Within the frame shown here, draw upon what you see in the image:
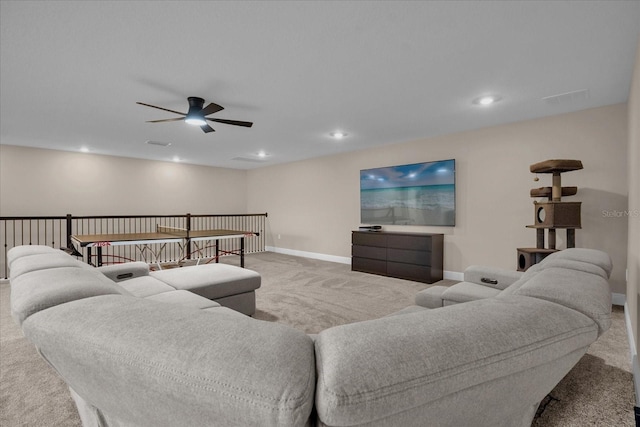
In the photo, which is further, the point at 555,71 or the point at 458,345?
the point at 555,71

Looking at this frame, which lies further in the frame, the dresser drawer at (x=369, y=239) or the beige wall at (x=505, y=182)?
the dresser drawer at (x=369, y=239)

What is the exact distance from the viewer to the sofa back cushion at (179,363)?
0.50 metres

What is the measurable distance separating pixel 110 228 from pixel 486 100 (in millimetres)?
7562

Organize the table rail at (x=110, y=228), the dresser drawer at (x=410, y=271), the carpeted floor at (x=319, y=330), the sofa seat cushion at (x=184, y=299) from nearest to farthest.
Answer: the carpeted floor at (x=319, y=330), the sofa seat cushion at (x=184, y=299), the dresser drawer at (x=410, y=271), the table rail at (x=110, y=228)

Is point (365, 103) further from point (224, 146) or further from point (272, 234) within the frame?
point (272, 234)

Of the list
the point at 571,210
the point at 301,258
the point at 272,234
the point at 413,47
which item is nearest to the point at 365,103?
the point at 413,47

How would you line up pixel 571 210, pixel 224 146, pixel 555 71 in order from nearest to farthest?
pixel 555 71 < pixel 571 210 < pixel 224 146

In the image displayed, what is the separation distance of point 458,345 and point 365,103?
10.5 ft

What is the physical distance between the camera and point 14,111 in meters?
3.67

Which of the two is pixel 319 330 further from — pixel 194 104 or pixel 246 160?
pixel 246 160

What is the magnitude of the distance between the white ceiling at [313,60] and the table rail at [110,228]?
2.30 m

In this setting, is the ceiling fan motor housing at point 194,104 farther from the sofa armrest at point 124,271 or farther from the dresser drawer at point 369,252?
the dresser drawer at point 369,252

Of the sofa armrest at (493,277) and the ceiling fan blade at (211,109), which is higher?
the ceiling fan blade at (211,109)

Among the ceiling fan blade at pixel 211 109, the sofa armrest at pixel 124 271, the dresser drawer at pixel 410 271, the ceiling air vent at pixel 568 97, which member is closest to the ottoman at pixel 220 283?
the sofa armrest at pixel 124 271
